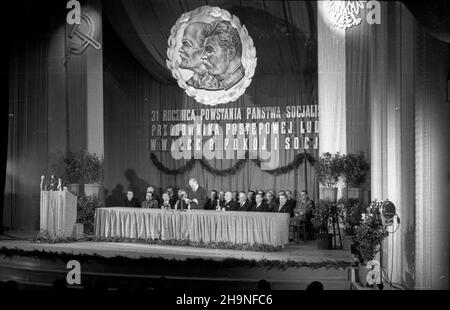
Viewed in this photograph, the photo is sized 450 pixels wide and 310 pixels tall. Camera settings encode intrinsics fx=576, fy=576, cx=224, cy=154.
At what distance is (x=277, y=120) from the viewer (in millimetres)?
9031

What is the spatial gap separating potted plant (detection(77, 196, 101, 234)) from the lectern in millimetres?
473

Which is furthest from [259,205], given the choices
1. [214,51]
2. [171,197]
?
[214,51]

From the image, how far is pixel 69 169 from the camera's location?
28.0 feet

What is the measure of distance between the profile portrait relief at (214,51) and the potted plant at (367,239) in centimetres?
317

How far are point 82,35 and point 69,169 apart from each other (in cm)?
Answer: 200

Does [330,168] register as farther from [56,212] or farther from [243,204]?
[56,212]

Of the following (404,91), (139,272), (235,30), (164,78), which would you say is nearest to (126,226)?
(139,272)

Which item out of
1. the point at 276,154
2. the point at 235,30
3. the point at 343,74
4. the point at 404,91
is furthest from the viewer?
the point at 276,154

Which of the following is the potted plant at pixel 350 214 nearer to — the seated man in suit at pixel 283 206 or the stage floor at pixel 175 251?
the stage floor at pixel 175 251

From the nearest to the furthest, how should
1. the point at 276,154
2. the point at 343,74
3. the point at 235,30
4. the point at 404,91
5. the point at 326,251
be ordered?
1. the point at 404,91
2. the point at 326,251
3. the point at 343,74
4. the point at 235,30
5. the point at 276,154

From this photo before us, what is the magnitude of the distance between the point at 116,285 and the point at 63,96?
3307 millimetres

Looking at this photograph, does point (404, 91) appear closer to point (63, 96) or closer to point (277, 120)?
point (277, 120)

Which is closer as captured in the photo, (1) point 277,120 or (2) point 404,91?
(2) point 404,91

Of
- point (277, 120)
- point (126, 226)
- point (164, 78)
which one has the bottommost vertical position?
point (126, 226)
